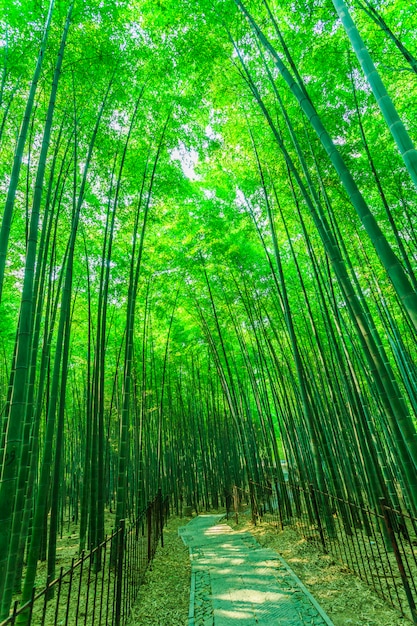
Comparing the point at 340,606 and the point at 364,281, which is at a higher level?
the point at 364,281

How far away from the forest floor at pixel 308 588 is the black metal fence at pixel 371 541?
128 millimetres

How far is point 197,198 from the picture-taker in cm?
620

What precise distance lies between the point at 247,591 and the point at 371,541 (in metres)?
2.10

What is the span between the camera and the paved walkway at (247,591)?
97.7 inches

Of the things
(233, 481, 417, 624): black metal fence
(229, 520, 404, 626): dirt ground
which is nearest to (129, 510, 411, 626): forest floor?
(229, 520, 404, 626): dirt ground

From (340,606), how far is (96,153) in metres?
5.47

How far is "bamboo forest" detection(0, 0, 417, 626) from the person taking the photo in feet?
7.15

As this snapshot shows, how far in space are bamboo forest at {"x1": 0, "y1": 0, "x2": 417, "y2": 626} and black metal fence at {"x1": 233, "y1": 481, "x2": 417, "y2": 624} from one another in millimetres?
40

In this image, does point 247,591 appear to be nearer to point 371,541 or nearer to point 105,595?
point 105,595

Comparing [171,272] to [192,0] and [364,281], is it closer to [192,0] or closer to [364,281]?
[364,281]

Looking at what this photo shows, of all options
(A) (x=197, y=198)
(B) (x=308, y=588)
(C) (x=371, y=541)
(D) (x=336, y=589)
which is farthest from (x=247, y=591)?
(A) (x=197, y=198)

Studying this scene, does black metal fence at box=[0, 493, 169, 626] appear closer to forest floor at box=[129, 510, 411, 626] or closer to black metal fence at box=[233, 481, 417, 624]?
forest floor at box=[129, 510, 411, 626]

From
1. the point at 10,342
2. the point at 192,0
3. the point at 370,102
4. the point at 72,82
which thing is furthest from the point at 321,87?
the point at 10,342

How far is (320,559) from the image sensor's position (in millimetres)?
3559
